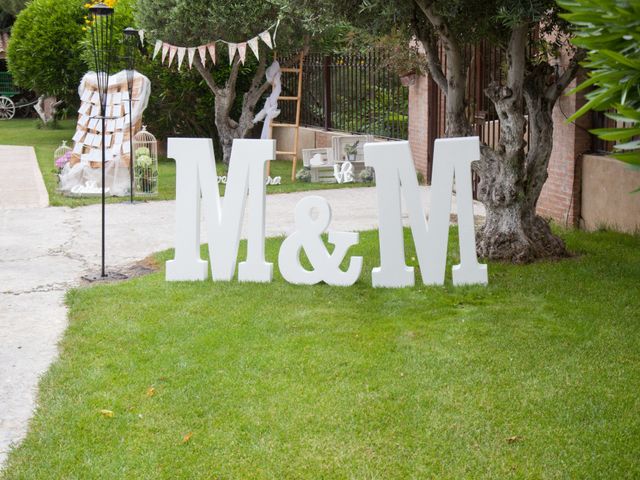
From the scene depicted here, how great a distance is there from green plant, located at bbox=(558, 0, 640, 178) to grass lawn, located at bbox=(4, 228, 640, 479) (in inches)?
80.0

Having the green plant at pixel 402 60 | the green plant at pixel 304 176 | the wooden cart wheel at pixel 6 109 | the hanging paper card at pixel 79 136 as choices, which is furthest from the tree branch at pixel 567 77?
the wooden cart wheel at pixel 6 109

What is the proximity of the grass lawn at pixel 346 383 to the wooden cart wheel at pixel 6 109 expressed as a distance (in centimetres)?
2645

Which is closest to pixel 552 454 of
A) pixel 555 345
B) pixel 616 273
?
pixel 555 345

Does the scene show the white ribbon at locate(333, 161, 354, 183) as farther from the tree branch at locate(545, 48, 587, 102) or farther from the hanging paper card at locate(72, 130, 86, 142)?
the tree branch at locate(545, 48, 587, 102)

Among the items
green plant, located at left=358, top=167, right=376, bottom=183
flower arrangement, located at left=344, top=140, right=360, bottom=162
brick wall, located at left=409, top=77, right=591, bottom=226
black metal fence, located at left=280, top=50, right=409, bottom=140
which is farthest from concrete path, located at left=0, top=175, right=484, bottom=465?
black metal fence, located at left=280, top=50, right=409, bottom=140

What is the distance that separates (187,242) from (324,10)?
232 centimetres

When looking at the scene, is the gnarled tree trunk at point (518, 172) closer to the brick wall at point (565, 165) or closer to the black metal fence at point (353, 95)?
the brick wall at point (565, 165)

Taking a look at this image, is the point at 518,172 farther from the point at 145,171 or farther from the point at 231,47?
the point at 231,47

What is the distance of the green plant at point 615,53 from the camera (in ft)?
→ 8.72

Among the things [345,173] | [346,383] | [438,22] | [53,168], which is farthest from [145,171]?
[346,383]

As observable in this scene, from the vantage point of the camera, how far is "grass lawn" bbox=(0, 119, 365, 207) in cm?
1357

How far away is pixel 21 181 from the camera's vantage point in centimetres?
1540

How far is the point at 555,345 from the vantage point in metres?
6.02

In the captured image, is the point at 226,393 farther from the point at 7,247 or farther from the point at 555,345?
the point at 7,247
